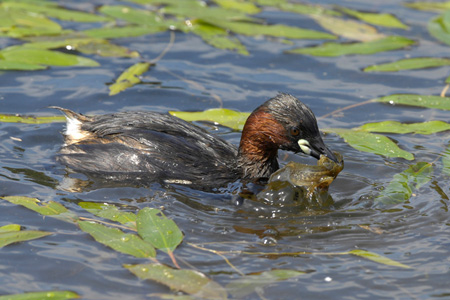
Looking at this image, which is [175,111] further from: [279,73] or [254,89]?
[279,73]

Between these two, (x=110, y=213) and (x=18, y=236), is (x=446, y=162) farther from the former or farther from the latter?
(x=18, y=236)

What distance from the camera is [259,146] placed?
6.86m

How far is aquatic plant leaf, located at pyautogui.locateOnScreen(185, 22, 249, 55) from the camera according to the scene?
9.84 metres

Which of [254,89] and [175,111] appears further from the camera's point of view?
[254,89]

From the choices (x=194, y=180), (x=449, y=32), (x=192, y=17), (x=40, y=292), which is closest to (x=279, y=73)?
(x=192, y=17)

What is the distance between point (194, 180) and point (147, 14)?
470 centimetres

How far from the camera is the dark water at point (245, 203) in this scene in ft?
16.6

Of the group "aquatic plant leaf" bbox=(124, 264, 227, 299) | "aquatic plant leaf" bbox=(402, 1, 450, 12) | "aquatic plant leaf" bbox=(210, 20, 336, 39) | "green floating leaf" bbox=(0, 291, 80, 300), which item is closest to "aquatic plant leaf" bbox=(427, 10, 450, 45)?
"aquatic plant leaf" bbox=(402, 1, 450, 12)

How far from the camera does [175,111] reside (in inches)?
324

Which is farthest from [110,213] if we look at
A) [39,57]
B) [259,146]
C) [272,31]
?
[272,31]

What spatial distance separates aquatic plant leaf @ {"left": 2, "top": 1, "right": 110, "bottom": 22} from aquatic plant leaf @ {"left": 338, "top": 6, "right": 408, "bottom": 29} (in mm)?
3881

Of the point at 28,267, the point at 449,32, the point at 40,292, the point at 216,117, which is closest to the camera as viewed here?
the point at 40,292

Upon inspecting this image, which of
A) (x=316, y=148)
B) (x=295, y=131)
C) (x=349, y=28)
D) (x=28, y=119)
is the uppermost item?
(x=349, y=28)

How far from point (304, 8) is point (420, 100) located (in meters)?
3.60
